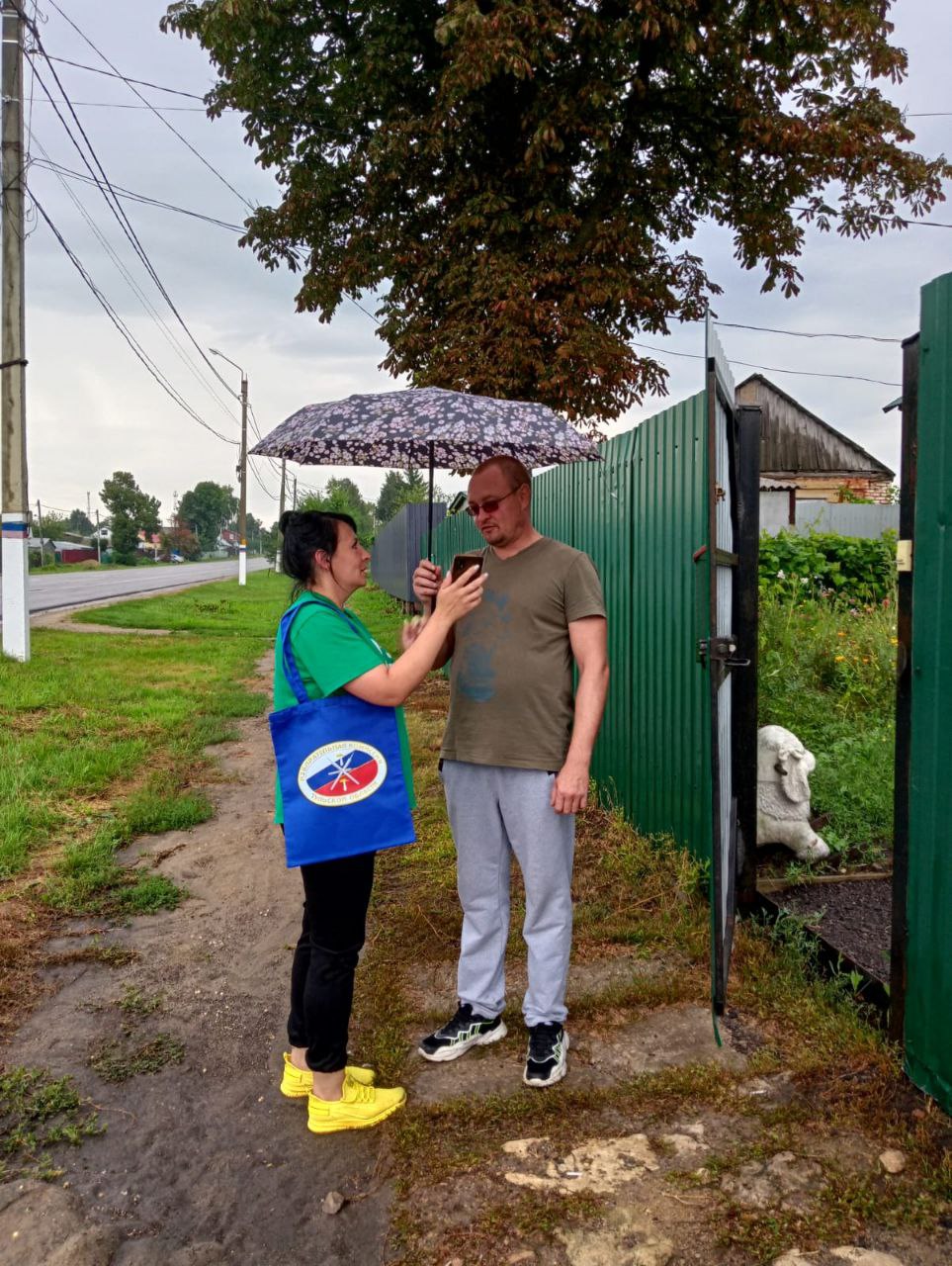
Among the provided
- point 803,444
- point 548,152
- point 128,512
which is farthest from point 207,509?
point 548,152

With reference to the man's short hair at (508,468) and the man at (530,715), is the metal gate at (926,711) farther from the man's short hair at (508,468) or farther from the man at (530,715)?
the man's short hair at (508,468)

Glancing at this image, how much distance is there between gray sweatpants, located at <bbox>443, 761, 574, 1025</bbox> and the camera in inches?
105

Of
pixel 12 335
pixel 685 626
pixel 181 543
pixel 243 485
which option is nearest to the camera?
pixel 685 626

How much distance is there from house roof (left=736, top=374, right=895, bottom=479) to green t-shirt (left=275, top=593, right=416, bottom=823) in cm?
2860

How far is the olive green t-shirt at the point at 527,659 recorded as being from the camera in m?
2.64

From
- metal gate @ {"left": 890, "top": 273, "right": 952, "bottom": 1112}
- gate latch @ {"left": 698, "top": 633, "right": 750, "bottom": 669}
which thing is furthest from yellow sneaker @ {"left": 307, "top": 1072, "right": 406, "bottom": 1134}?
gate latch @ {"left": 698, "top": 633, "right": 750, "bottom": 669}

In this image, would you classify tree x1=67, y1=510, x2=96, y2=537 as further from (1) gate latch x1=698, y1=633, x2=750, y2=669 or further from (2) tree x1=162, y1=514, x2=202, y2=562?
(1) gate latch x1=698, y1=633, x2=750, y2=669

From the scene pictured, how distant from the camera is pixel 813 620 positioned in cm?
800

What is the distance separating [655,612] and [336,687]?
2.42m

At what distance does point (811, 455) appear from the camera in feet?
96.0

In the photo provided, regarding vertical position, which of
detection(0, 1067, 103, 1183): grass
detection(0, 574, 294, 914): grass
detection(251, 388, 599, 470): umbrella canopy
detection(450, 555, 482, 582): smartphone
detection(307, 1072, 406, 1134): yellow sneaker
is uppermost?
detection(251, 388, 599, 470): umbrella canopy

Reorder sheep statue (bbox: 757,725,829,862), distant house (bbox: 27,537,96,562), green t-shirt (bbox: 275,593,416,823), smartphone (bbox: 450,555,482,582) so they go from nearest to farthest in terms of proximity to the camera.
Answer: green t-shirt (bbox: 275,593,416,823)
smartphone (bbox: 450,555,482,582)
sheep statue (bbox: 757,725,829,862)
distant house (bbox: 27,537,96,562)

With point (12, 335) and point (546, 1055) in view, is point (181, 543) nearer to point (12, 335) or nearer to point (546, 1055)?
point (12, 335)

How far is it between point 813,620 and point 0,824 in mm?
6642
